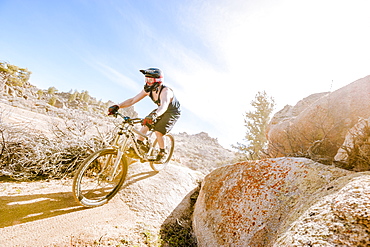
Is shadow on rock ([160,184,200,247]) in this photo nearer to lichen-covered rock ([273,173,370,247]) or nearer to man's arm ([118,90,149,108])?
lichen-covered rock ([273,173,370,247])

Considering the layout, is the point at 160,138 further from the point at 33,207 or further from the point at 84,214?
the point at 33,207

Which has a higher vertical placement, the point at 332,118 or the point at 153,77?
the point at 332,118

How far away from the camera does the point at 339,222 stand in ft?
3.81

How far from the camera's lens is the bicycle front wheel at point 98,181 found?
2.97 m

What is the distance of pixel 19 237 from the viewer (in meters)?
2.22

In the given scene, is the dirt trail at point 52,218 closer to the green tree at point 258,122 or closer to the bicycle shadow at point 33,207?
the bicycle shadow at point 33,207

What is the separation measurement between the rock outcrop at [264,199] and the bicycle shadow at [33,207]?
90.5 inches

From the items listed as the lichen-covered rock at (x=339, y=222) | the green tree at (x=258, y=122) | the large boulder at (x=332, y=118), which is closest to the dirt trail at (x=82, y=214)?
the lichen-covered rock at (x=339, y=222)

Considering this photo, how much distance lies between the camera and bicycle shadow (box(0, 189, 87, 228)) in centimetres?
256

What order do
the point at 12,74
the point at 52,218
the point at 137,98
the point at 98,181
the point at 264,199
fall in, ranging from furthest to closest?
the point at 12,74 → the point at 137,98 → the point at 98,181 → the point at 52,218 → the point at 264,199

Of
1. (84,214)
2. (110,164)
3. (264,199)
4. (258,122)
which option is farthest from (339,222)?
(258,122)

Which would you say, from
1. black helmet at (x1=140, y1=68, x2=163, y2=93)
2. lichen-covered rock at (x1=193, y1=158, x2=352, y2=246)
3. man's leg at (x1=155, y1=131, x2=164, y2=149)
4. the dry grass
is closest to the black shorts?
man's leg at (x1=155, y1=131, x2=164, y2=149)

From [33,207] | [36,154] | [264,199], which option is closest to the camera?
[264,199]

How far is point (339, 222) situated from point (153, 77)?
3.93 m
